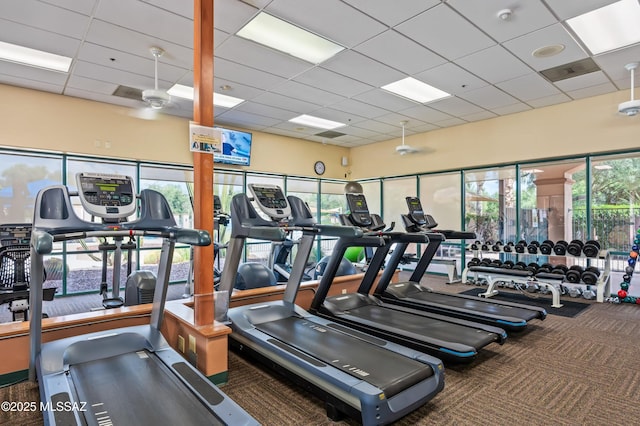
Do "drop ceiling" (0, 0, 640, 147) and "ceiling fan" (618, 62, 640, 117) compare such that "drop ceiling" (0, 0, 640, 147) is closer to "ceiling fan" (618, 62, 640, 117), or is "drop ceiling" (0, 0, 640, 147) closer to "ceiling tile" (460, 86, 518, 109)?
"ceiling tile" (460, 86, 518, 109)

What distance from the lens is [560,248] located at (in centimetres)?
601

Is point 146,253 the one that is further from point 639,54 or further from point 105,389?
point 639,54

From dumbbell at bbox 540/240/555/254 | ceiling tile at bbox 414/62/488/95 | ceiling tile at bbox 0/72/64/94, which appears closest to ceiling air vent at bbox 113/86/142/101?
ceiling tile at bbox 0/72/64/94

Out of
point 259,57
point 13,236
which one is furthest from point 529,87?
point 13,236

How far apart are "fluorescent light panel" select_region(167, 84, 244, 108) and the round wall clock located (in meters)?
3.24

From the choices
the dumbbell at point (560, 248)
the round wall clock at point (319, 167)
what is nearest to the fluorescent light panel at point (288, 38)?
the round wall clock at point (319, 167)

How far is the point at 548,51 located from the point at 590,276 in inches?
135

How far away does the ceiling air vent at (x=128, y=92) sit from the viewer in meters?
5.51

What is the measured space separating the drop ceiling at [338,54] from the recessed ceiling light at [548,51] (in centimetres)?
7

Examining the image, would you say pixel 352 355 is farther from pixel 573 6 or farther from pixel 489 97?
pixel 489 97

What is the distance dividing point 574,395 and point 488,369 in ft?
2.07

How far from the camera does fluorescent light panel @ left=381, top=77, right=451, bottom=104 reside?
546 cm

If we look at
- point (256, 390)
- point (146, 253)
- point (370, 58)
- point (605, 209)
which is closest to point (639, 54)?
point (605, 209)

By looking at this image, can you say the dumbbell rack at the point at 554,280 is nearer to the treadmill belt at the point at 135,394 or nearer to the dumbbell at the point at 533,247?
the dumbbell at the point at 533,247
